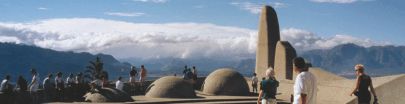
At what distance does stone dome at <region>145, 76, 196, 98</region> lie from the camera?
2591 centimetres

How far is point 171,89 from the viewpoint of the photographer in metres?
26.0

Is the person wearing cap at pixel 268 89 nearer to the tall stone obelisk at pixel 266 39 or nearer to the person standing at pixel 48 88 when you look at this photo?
the person standing at pixel 48 88

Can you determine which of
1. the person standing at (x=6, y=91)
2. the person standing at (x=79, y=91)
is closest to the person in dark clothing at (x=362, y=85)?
the person standing at (x=6, y=91)

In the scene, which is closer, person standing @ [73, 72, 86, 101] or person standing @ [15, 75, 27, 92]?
person standing @ [15, 75, 27, 92]

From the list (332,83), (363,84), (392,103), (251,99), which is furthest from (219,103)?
(363,84)

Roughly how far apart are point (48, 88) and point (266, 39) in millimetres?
20806

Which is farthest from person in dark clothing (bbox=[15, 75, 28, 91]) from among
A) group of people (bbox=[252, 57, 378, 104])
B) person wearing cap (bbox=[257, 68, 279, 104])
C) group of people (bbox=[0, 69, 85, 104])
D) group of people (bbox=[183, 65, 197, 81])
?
group of people (bbox=[183, 65, 197, 81])

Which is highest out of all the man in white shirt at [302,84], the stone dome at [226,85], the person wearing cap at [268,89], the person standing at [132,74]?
the man in white shirt at [302,84]

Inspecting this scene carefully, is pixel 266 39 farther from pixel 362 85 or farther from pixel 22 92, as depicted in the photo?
pixel 362 85

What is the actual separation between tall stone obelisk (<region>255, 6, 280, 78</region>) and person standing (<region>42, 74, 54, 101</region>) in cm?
1988

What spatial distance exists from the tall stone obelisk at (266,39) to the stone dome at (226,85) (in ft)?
34.7

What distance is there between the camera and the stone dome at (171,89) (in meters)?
25.9

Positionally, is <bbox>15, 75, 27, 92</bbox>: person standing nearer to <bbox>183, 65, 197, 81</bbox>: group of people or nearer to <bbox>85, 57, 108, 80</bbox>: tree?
<bbox>85, 57, 108, 80</bbox>: tree

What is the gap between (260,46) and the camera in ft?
134
